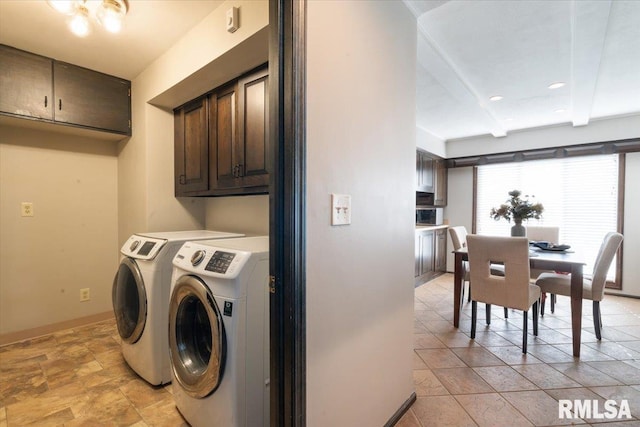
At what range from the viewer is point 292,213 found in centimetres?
105

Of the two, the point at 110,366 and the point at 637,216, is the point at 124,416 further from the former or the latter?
the point at 637,216

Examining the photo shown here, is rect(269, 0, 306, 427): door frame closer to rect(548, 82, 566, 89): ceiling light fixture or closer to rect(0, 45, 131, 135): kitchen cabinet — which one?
rect(0, 45, 131, 135): kitchen cabinet

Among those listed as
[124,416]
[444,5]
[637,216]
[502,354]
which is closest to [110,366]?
[124,416]

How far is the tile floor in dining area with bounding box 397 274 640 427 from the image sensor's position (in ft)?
5.56

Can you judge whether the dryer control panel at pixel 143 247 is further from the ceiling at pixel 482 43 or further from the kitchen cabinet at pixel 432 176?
the kitchen cabinet at pixel 432 176

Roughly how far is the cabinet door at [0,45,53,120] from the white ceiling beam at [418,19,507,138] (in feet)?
9.67

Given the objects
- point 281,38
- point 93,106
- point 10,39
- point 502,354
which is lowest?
point 502,354

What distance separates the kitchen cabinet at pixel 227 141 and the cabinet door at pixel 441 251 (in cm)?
389

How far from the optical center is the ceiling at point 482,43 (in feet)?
5.89

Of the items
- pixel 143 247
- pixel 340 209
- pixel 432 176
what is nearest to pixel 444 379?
pixel 340 209

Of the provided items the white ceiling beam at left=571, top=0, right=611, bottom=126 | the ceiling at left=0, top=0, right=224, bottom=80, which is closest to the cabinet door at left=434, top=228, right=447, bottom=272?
the white ceiling beam at left=571, top=0, right=611, bottom=126

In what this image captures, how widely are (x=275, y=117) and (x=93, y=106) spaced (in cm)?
244

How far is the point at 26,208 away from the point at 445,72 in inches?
158

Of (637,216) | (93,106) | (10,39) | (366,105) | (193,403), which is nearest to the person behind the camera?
(366,105)
